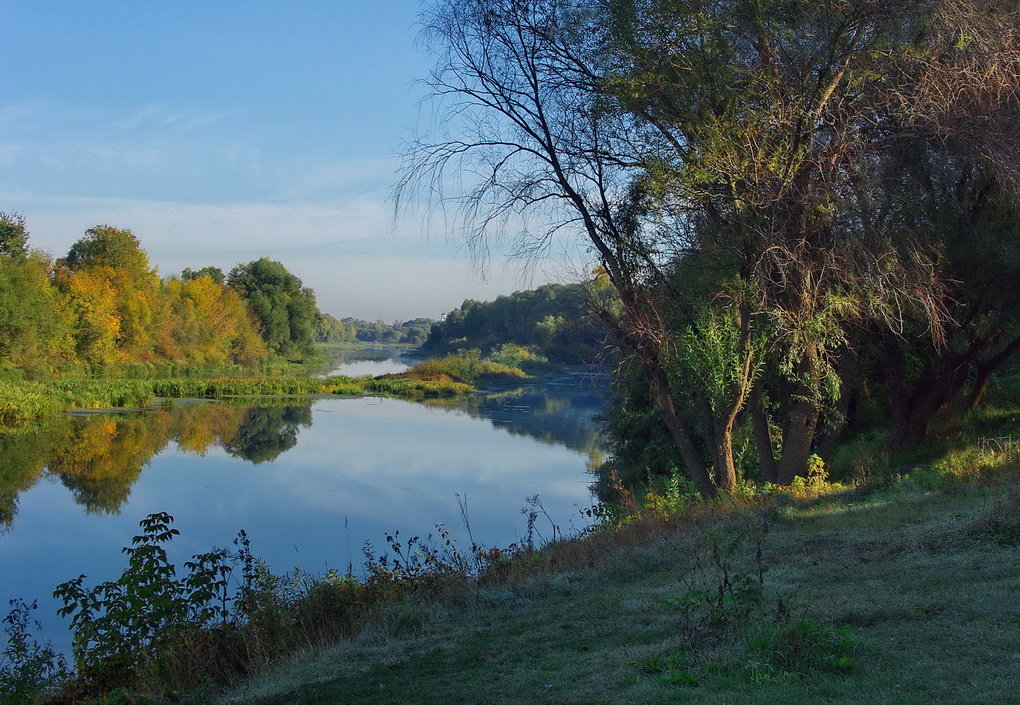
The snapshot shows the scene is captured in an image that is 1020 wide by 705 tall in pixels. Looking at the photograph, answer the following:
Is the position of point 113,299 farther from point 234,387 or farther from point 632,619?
point 632,619

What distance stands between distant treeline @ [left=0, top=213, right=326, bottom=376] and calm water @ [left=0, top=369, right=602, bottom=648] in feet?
22.6

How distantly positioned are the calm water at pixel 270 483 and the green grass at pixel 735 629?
458cm

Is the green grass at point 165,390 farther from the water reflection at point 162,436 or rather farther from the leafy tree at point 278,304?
the leafy tree at point 278,304

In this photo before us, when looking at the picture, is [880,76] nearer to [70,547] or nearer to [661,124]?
[661,124]

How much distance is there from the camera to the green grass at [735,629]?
3980 millimetres

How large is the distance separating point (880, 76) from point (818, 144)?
118 centimetres

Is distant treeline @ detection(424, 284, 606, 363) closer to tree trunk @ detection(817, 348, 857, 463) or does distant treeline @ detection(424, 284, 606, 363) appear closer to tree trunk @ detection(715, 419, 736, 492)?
tree trunk @ detection(817, 348, 857, 463)

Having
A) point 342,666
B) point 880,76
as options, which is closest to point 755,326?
point 880,76

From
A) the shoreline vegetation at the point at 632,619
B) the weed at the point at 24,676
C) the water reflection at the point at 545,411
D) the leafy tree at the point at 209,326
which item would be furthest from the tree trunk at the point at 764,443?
the leafy tree at the point at 209,326

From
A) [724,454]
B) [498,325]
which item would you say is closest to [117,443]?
[724,454]

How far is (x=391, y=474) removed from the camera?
840 inches

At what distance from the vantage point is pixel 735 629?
4.78 meters

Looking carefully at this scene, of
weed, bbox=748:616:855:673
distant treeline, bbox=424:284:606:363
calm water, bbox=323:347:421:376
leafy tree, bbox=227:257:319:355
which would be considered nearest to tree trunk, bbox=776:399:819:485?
weed, bbox=748:616:855:673

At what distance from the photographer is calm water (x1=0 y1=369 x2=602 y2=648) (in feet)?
44.2
